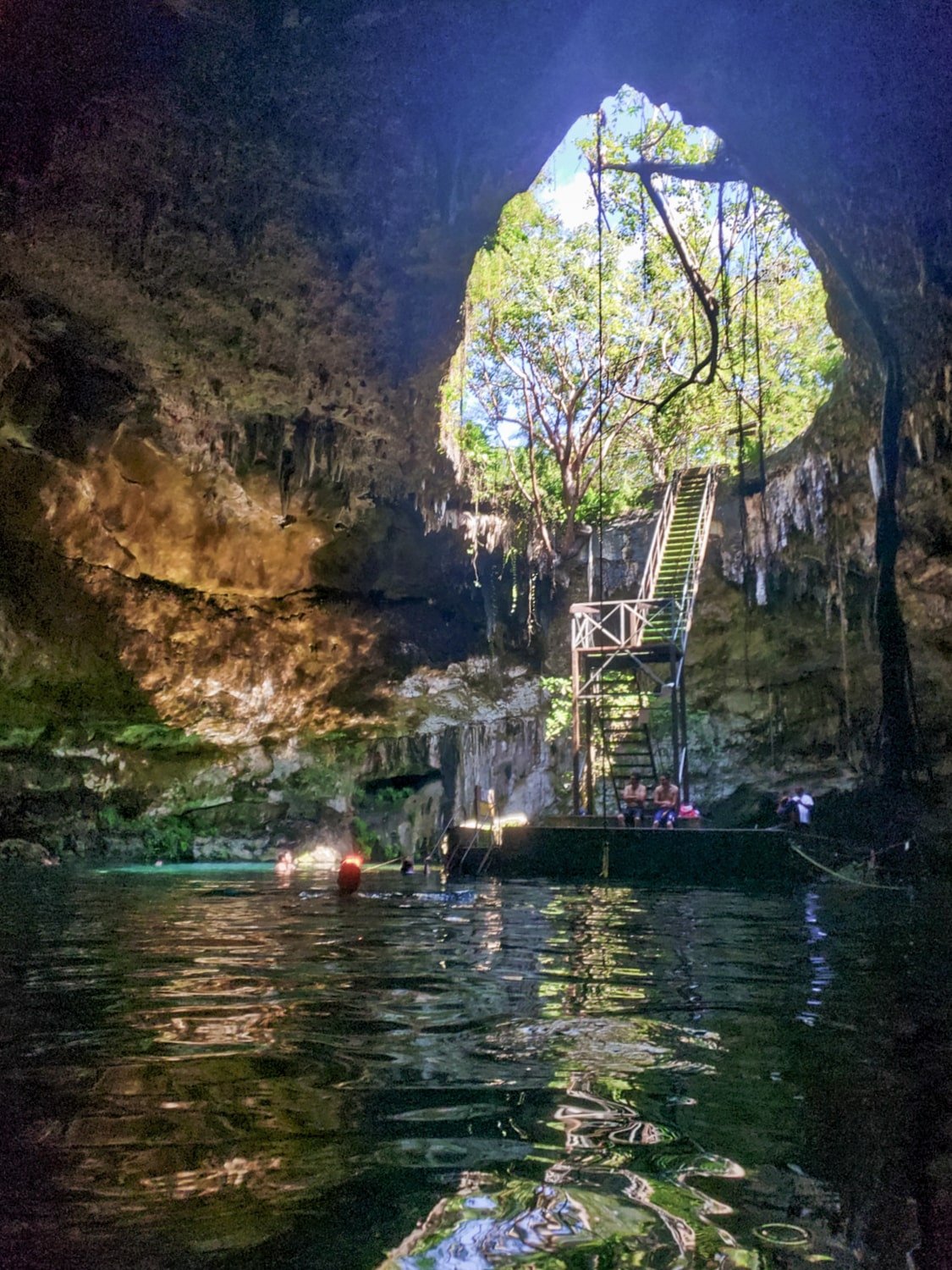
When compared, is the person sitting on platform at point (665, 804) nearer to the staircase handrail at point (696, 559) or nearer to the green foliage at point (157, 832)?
the staircase handrail at point (696, 559)

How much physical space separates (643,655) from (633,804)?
9.36 feet

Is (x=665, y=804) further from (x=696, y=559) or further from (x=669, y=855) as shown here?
(x=696, y=559)

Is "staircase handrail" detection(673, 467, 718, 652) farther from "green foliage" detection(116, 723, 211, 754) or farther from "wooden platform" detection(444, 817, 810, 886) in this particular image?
"green foliage" detection(116, 723, 211, 754)

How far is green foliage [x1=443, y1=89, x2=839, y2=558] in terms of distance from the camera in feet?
61.2

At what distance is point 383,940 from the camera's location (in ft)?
19.8

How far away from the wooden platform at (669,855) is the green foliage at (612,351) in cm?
772

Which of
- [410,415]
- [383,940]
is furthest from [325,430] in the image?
[383,940]

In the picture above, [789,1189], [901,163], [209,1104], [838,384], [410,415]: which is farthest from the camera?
[838,384]

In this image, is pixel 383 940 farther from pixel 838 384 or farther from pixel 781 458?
pixel 781 458

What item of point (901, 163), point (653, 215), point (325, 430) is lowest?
point (325, 430)

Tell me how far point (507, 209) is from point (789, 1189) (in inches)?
749

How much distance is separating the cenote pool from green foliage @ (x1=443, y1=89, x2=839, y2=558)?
47.2 ft

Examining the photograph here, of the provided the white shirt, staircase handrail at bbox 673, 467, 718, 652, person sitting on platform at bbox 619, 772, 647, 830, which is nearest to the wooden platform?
person sitting on platform at bbox 619, 772, 647, 830

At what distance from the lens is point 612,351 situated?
19.2m
